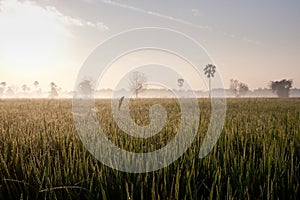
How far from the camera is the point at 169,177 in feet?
6.87

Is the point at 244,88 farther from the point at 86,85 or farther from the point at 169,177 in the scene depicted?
the point at 169,177

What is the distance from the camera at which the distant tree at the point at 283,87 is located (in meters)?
110

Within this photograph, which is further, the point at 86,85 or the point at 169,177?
the point at 86,85

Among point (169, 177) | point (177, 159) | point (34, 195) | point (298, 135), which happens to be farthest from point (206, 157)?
point (298, 135)

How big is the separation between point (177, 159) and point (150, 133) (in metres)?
1.55

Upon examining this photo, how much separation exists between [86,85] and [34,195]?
99630 mm

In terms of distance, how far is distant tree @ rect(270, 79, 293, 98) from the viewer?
110 metres

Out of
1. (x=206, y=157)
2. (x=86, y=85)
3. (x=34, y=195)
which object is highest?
(x=86, y=85)

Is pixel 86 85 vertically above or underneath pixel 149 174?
above

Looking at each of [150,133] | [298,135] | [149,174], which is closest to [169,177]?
[149,174]

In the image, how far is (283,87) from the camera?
366 ft

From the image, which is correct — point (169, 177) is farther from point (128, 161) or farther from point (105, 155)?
point (105, 155)

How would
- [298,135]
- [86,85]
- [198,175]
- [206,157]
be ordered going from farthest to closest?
[86,85] < [298,135] < [206,157] < [198,175]

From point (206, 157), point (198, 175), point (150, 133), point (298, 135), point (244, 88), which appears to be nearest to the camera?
point (198, 175)
